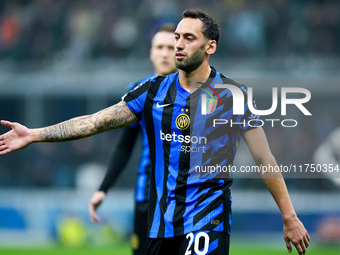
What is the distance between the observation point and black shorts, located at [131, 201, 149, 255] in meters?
6.11

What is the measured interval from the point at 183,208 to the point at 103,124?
870 millimetres

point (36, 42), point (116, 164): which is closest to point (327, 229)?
point (116, 164)

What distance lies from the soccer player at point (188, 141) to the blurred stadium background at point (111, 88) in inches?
341

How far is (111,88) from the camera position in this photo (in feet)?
53.3

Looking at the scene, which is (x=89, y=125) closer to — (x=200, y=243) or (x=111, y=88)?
(x=200, y=243)

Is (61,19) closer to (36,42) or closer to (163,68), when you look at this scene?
(36,42)

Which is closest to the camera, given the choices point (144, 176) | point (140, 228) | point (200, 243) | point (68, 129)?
point (200, 243)

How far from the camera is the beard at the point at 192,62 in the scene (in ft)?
15.9

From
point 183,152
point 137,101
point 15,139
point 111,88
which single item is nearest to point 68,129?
point 15,139

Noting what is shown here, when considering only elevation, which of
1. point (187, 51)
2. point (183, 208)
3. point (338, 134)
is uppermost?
point (338, 134)

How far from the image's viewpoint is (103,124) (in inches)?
192

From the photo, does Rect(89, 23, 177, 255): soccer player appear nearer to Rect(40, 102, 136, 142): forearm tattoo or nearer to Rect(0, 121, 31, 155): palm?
Rect(40, 102, 136, 142): forearm tattoo

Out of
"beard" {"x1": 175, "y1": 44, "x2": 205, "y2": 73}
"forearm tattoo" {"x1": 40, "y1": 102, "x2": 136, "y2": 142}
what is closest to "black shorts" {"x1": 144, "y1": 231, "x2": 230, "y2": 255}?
"forearm tattoo" {"x1": 40, "y1": 102, "x2": 136, "y2": 142}

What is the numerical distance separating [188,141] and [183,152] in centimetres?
9
